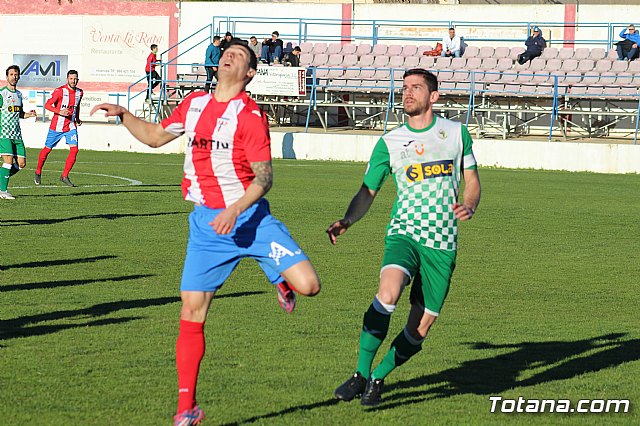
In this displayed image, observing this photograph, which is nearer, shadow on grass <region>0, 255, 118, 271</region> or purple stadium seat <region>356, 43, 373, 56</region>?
shadow on grass <region>0, 255, 118, 271</region>

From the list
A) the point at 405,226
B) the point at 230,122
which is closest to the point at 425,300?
the point at 405,226

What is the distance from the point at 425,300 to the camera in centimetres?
668

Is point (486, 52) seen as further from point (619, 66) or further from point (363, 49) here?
point (619, 66)

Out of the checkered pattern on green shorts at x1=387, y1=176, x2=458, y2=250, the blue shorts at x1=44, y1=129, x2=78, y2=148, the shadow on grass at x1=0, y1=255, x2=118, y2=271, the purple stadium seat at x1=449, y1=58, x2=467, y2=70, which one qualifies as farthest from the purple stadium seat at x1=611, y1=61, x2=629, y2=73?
the checkered pattern on green shorts at x1=387, y1=176, x2=458, y2=250

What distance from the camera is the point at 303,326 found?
29.6 feet

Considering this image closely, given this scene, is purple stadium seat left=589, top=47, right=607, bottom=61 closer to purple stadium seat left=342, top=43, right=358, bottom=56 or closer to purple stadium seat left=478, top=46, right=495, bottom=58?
purple stadium seat left=478, top=46, right=495, bottom=58

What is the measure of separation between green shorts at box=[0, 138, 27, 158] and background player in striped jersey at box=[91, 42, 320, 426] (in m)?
13.0

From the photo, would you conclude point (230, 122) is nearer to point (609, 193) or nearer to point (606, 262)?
point (606, 262)

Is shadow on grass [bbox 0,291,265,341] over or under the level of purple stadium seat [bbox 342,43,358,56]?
under

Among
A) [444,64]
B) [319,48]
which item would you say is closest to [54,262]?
[444,64]

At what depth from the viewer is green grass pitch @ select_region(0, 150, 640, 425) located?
6562mm

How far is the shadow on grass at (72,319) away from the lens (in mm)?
8492

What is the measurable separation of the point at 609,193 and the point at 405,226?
701 inches

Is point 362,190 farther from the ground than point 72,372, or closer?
farther from the ground
